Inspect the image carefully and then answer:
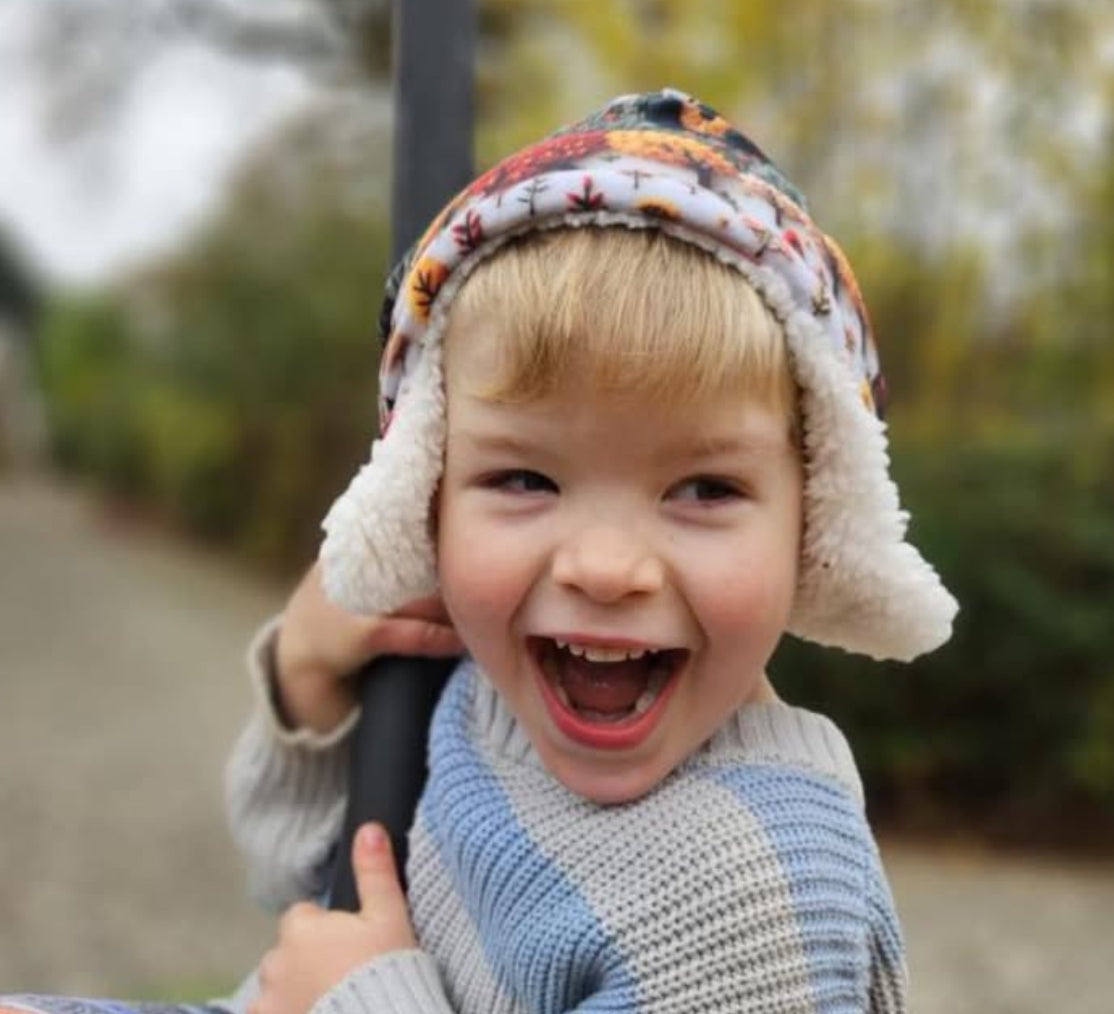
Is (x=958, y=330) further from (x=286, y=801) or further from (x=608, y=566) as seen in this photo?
(x=608, y=566)

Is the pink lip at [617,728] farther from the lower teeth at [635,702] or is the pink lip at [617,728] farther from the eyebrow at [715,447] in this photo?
the eyebrow at [715,447]

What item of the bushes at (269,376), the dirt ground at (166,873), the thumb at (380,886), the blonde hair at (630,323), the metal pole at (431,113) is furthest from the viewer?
the bushes at (269,376)

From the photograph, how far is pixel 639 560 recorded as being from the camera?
47.1 inches

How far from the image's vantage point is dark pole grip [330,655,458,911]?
1.50m

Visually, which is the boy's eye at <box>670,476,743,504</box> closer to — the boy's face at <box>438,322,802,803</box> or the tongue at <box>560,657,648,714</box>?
the boy's face at <box>438,322,802,803</box>

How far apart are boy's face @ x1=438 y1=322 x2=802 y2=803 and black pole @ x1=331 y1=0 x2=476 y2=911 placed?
238 millimetres

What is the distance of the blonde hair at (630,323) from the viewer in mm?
1188

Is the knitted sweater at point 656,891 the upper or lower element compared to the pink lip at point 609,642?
lower

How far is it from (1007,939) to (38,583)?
1268 cm

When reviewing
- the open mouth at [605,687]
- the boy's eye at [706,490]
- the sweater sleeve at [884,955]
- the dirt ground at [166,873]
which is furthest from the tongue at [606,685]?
the dirt ground at [166,873]

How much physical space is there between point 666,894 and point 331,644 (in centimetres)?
57

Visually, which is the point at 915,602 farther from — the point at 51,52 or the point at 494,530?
the point at 51,52

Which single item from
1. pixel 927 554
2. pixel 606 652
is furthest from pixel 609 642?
pixel 927 554

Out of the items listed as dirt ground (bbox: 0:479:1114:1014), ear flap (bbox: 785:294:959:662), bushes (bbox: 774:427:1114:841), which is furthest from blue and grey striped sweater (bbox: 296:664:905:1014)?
bushes (bbox: 774:427:1114:841)
